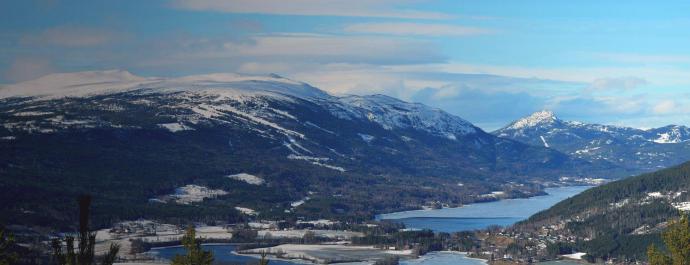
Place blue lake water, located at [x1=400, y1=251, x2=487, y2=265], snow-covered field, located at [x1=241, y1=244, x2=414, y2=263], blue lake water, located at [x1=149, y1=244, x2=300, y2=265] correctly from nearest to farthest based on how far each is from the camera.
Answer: blue lake water, located at [x1=149, y1=244, x2=300, y2=265], blue lake water, located at [x1=400, y1=251, x2=487, y2=265], snow-covered field, located at [x1=241, y1=244, x2=414, y2=263]

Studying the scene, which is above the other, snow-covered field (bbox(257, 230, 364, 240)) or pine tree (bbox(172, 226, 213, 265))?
snow-covered field (bbox(257, 230, 364, 240))

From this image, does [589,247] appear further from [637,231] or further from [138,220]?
[138,220]

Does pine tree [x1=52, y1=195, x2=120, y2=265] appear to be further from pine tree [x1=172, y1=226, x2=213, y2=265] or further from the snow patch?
the snow patch

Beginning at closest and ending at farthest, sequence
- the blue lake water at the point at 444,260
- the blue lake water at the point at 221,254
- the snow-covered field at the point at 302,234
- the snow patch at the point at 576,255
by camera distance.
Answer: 1. the blue lake water at the point at 221,254
2. the blue lake water at the point at 444,260
3. the snow patch at the point at 576,255
4. the snow-covered field at the point at 302,234

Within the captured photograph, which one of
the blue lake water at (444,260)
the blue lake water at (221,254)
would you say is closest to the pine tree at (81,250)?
the blue lake water at (221,254)

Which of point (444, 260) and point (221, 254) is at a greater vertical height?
point (221, 254)

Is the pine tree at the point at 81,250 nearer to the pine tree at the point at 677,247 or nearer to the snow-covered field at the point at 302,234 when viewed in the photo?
the pine tree at the point at 677,247

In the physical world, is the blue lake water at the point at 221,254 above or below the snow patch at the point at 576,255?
above

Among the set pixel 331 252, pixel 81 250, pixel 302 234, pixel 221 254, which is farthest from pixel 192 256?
pixel 302 234

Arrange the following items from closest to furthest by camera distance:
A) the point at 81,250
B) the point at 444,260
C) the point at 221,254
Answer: the point at 81,250 < the point at 444,260 < the point at 221,254

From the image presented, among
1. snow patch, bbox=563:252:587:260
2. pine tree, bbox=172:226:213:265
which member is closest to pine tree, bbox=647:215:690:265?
pine tree, bbox=172:226:213:265

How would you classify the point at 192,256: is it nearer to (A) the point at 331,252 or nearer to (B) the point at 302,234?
(A) the point at 331,252

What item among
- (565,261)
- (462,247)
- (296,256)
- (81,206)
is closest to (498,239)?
(462,247)
